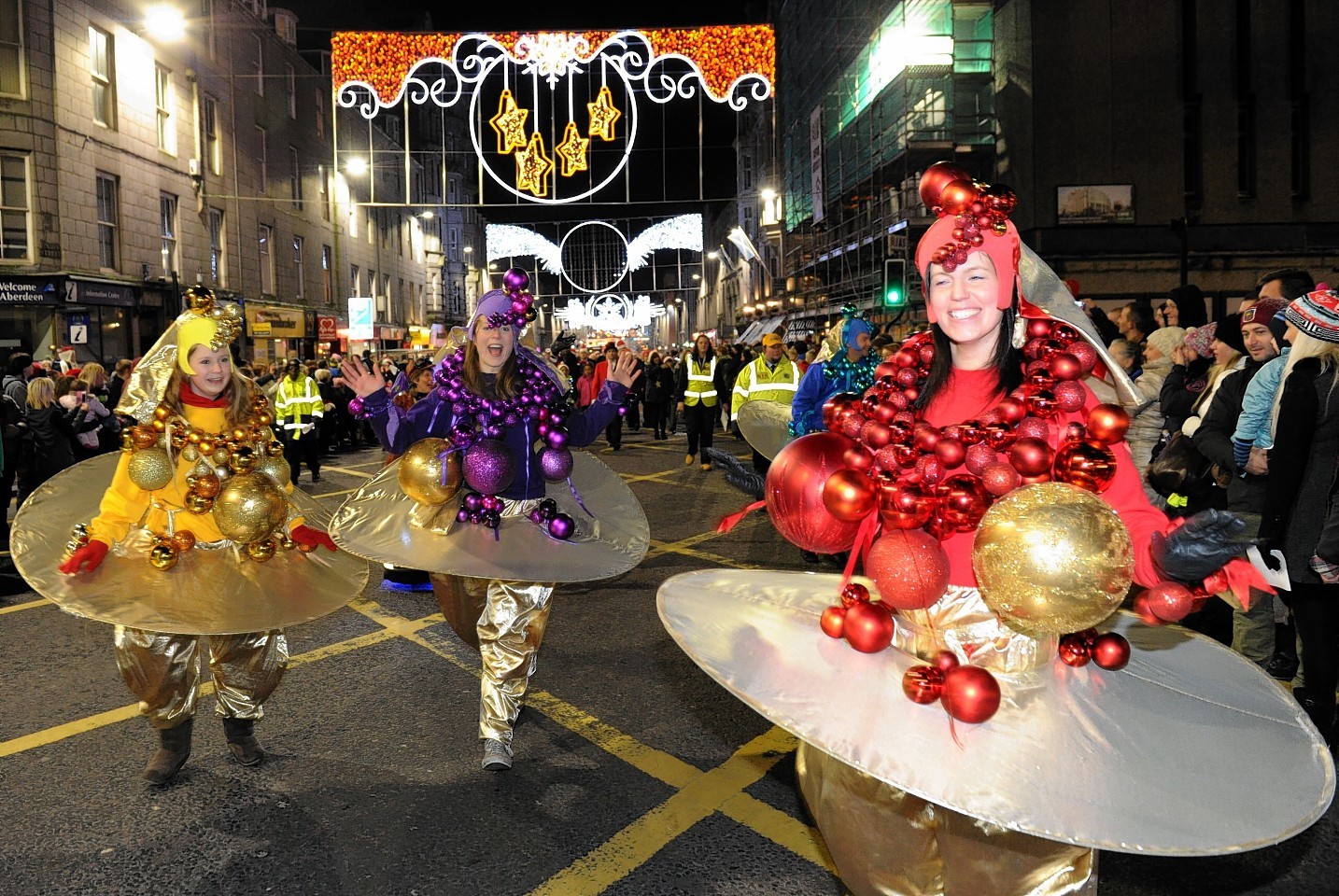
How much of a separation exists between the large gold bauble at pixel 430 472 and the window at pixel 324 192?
33.2 meters

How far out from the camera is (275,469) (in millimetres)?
4348

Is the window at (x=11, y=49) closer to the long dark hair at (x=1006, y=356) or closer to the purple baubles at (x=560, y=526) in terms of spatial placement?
the purple baubles at (x=560, y=526)

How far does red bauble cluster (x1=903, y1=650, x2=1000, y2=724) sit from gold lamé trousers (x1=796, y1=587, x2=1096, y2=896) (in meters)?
0.13

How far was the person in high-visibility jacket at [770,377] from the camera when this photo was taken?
11922 millimetres

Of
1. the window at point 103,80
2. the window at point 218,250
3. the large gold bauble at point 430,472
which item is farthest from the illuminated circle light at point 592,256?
the large gold bauble at point 430,472

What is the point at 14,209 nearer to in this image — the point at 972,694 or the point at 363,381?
the point at 363,381

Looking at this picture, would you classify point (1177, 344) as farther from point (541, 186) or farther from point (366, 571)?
point (541, 186)

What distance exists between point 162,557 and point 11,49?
19138 millimetres

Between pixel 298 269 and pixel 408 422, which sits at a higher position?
pixel 298 269

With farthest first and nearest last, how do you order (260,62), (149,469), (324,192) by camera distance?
1. (324,192)
2. (260,62)
3. (149,469)

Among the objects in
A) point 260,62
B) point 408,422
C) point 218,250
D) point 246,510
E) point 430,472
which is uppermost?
point 260,62

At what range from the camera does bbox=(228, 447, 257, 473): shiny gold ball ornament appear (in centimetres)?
419

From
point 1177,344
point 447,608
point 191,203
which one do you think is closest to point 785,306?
point 191,203

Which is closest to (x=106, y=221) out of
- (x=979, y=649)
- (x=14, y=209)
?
(x=14, y=209)
